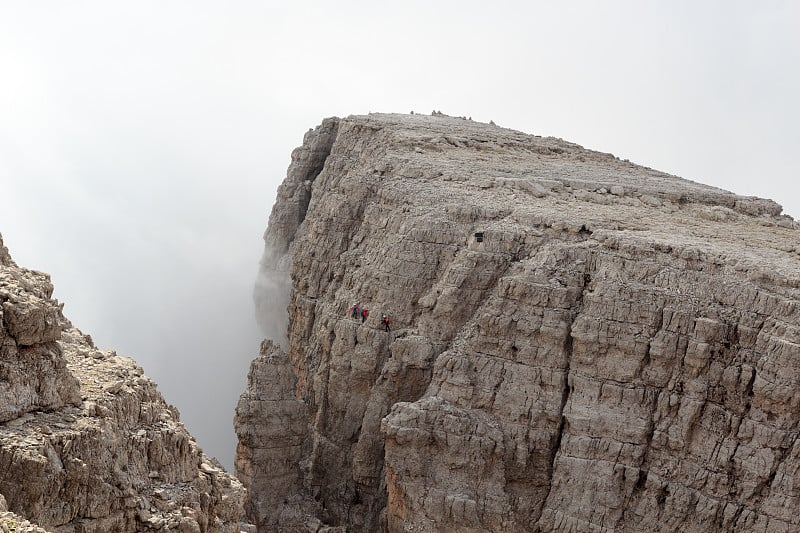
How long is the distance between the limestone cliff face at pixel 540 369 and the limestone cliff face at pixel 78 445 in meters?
13.0

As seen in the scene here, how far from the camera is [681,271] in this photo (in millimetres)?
31031

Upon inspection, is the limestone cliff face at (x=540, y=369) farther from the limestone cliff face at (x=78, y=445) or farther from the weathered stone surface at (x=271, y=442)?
the limestone cliff face at (x=78, y=445)

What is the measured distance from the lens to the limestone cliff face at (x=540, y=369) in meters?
29.1

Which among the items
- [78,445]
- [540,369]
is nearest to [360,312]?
[540,369]

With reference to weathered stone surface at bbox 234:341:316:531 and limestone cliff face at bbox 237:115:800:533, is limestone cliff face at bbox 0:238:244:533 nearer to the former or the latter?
limestone cliff face at bbox 237:115:800:533

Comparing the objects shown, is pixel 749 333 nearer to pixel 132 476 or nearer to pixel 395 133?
pixel 132 476

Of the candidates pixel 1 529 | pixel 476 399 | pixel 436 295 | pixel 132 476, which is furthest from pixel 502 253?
pixel 1 529

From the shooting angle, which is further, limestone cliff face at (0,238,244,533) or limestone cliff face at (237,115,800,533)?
limestone cliff face at (237,115,800,533)

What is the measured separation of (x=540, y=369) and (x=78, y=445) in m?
17.7

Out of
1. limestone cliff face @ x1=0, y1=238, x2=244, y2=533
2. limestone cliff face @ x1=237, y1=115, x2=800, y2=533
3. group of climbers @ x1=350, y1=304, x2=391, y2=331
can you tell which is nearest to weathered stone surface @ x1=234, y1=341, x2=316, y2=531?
limestone cliff face @ x1=237, y1=115, x2=800, y2=533

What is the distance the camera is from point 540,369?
105 feet

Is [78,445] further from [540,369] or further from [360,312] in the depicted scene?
[360,312]

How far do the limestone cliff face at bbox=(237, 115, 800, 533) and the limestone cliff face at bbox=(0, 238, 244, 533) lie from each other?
42.7 feet

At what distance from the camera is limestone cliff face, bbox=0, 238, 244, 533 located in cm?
1672
